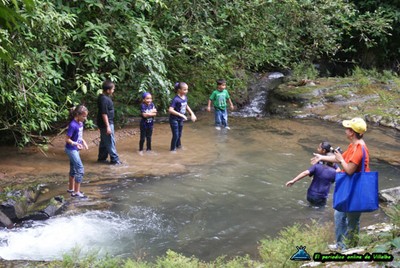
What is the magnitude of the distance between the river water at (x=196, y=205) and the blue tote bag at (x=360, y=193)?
148cm

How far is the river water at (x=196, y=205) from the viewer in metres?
5.79

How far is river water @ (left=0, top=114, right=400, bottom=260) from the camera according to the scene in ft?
19.0

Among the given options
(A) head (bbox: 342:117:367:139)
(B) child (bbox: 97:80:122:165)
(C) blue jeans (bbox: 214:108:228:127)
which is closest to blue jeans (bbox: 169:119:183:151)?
(B) child (bbox: 97:80:122:165)

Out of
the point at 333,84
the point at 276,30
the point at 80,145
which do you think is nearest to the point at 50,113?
the point at 80,145

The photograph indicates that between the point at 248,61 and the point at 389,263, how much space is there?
1180 centimetres

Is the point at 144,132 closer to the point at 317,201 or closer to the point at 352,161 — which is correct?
the point at 317,201

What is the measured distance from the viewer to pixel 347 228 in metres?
4.98

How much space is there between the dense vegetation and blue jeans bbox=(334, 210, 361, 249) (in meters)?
4.81

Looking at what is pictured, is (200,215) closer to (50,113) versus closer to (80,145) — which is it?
(80,145)

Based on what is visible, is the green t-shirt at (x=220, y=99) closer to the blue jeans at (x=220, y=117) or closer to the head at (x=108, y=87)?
the blue jeans at (x=220, y=117)

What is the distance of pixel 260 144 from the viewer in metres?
11.2

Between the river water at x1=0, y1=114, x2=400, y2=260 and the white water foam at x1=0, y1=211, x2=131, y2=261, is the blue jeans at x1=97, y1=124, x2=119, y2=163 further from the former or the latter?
the white water foam at x1=0, y1=211, x2=131, y2=261

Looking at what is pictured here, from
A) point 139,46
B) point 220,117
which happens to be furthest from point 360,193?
point 220,117

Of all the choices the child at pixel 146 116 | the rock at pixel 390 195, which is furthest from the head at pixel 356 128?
the child at pixel 146 116
